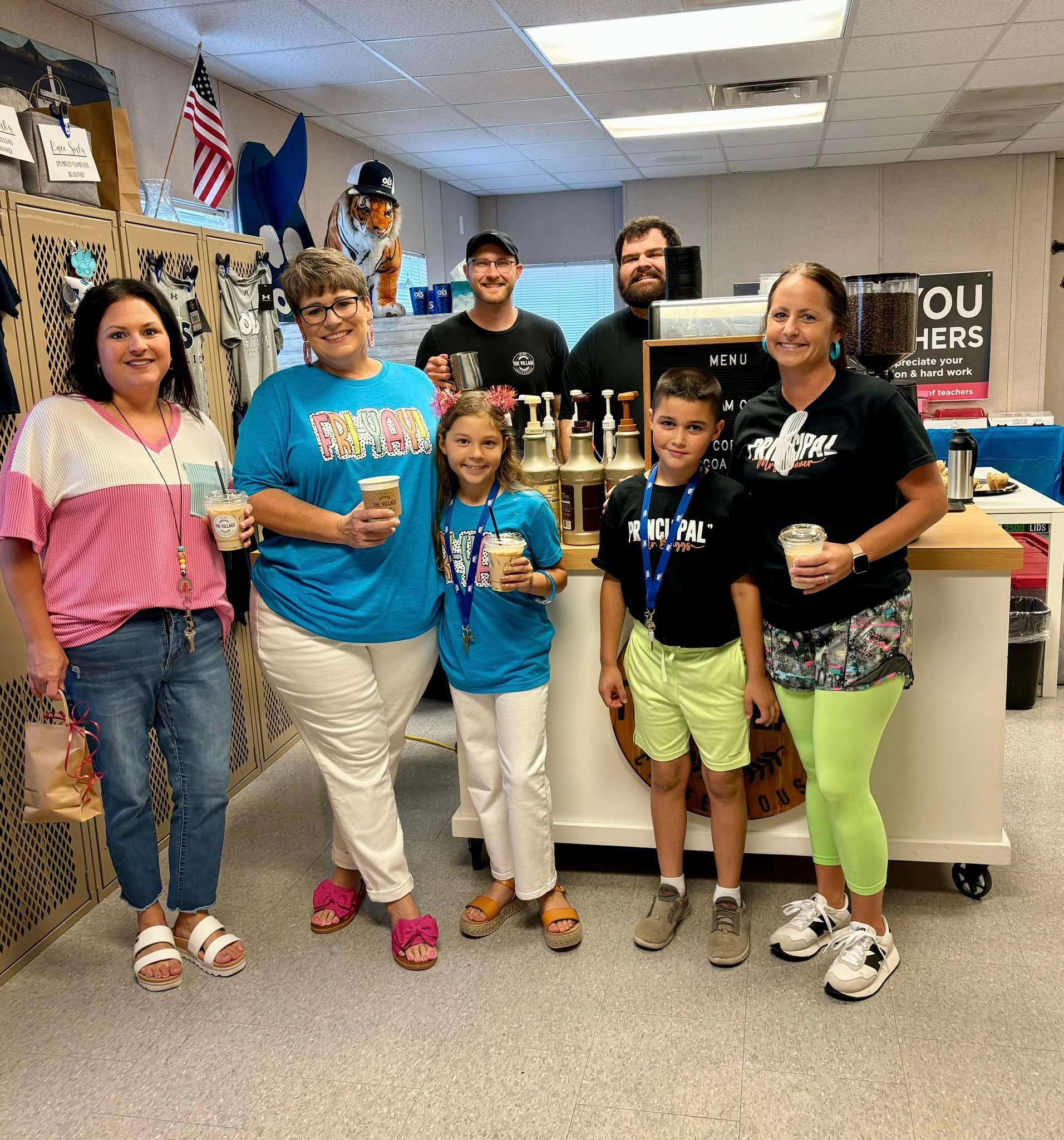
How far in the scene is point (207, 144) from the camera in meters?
4.46

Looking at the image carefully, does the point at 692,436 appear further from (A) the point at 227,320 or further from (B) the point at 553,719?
(A) the point at 227,320

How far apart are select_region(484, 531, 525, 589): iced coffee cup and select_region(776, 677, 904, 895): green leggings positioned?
0.70 meters

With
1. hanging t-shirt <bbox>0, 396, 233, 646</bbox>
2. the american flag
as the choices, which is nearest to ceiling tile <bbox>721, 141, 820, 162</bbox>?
the american flag

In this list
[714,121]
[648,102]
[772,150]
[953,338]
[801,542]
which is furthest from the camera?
[953,338]

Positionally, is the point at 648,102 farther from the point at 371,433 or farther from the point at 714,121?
the point at 371,433

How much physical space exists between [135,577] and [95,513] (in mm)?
174

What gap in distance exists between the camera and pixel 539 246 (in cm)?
1050

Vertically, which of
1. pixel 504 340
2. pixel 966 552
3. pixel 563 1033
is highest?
pixel 504 340

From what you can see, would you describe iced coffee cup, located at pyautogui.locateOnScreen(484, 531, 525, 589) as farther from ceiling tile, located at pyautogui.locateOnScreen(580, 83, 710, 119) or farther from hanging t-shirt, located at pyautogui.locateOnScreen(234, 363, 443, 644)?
ceiling tile, located at pyautogui.locateOnScreen(580, 83, 710, 119)

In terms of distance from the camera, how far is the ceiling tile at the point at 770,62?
5.26m

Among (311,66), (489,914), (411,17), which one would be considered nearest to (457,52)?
(411,17)

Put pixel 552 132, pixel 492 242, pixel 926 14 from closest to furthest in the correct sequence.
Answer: pixel 492 242 → pixel 926 14 → pixel 552 132

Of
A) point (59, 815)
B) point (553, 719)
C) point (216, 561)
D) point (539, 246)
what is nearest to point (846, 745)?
point (553, 719)

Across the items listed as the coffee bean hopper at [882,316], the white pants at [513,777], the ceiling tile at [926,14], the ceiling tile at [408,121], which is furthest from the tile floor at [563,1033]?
the ceiling tile at [408,121]
